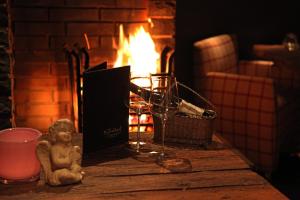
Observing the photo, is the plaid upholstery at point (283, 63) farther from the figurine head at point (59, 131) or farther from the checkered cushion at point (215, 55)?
the figurine head at point (59, 131)

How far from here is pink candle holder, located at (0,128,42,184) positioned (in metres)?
1.30

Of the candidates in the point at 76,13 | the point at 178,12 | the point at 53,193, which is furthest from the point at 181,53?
the point at 53,193

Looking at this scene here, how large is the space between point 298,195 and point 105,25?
1.50 m

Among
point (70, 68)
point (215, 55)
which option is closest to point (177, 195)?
point (70, 68)

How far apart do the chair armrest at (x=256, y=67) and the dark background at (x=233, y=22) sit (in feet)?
0.76

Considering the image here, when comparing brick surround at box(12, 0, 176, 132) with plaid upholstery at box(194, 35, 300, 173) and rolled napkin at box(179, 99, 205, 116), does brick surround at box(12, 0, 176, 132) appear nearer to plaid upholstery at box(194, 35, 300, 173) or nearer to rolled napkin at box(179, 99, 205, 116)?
plaid upholstery at box(194, 35, 300, 173)

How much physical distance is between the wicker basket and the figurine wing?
1.52ft

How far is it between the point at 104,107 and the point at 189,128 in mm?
300

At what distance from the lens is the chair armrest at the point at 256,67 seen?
3.61 metres

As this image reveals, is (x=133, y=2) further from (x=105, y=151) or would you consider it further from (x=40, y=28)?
(x=105, y=151)

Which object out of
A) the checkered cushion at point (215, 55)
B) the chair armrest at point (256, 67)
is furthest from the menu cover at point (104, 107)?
the chair armrest at point (256, 67)

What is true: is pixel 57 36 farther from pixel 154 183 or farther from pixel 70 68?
pixel 154 183

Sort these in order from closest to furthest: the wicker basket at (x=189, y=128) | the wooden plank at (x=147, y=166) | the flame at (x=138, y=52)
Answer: the wooden plank at (x=147, y=166)
the wicker basket at (x=189, y=128)
the flame at (x=138, y=52)

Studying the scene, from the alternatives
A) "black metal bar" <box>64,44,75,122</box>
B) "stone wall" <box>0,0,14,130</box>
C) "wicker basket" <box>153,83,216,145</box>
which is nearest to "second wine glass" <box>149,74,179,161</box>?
"wicker basket" <box>153,83,216,145</box>
